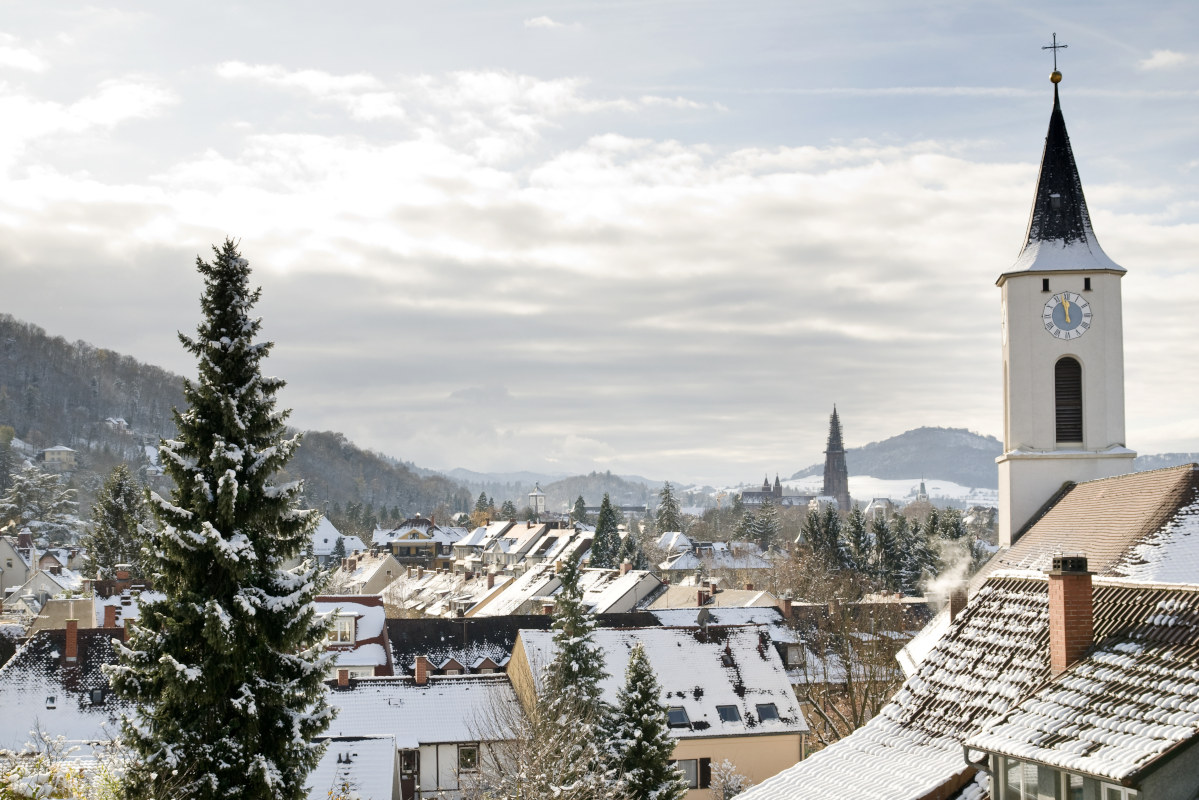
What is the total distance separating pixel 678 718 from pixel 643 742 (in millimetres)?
11078

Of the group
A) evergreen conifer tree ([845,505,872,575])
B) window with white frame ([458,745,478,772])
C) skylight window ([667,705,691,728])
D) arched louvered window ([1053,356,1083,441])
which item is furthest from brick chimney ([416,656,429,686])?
evergreen conifer tree ([845,505,872,575])

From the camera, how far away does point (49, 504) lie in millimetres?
123500

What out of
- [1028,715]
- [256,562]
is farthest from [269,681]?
[1028,715]

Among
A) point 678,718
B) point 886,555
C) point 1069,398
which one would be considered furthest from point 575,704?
point 886,555

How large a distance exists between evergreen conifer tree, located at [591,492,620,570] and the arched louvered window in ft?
228

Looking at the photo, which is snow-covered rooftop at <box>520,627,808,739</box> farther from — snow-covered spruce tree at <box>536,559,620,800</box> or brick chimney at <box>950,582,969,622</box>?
brick chimney at <box>950,582,969,622</box>

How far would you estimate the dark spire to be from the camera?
99.6ft

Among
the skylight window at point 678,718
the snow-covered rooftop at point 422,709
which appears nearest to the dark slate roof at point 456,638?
the snow-covered rooftop at point 422,709

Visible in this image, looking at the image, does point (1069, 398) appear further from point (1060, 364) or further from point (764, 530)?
point (764, 530)

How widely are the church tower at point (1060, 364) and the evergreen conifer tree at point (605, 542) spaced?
69.5m

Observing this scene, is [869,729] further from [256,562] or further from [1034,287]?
[1034,287]

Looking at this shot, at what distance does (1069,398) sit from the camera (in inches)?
1179

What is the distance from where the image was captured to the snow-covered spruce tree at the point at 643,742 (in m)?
27.4

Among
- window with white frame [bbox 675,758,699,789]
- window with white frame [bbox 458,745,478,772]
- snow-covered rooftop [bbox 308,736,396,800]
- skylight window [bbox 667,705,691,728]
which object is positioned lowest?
window with white frame [bbox 675,758,699,789]
